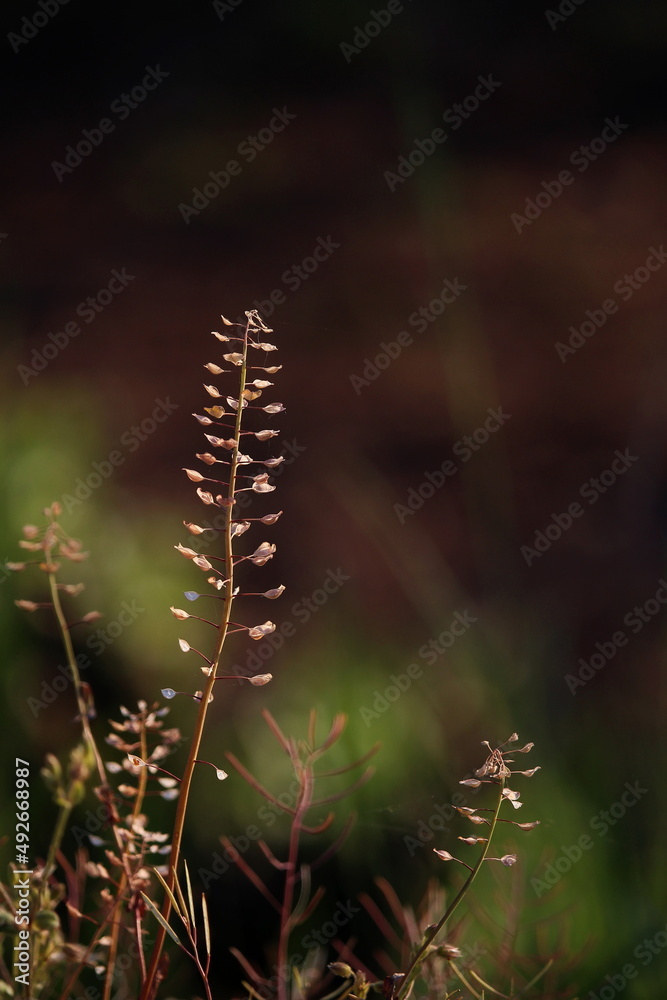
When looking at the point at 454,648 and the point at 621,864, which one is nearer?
the point at 621,864

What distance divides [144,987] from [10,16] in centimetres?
224

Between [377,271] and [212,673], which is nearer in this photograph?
[212,673]

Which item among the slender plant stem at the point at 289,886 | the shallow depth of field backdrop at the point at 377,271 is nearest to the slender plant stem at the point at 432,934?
the slender plant stem at the point at 289,886

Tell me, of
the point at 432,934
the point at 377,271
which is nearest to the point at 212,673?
the point at 432,934

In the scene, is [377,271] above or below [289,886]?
above

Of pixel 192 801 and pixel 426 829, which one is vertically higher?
pixel 426 829

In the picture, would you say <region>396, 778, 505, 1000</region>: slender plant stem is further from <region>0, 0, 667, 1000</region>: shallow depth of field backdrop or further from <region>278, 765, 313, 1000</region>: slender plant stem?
<region>0, 0, 667, 1000</region>: shallow depth of field backdrop

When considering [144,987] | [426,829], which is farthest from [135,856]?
[426,829]

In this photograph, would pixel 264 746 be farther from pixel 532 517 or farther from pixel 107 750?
pixel 532 517

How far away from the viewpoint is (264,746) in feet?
2.17

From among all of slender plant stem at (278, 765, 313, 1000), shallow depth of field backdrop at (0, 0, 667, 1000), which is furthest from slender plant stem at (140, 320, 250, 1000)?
shallow depth of field backdrop at (0, 0, 667, 1000)

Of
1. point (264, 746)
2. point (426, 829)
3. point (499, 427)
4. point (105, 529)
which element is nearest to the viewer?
point (426, 829)

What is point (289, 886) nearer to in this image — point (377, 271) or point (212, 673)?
point (212, 673)

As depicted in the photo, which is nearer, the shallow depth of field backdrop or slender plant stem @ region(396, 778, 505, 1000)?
slender plant stem @ region(396, 778, 505, 1000)
